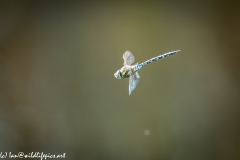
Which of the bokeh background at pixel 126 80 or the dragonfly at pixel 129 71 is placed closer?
the dragonfly at pixel 129 71

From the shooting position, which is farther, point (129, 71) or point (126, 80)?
point (126, 80)

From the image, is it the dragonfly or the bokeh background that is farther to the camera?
the bokeh background

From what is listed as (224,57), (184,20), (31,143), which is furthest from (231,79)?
(31,143)

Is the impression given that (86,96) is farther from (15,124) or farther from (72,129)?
(15,124)

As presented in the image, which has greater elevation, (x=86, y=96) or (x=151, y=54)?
(x=151, y=54)

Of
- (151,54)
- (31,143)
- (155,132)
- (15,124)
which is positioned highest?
(151,54)

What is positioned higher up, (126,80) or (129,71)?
(126,80)
